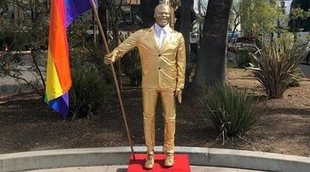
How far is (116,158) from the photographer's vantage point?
20.4 feet

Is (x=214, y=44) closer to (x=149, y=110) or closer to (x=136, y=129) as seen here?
(x=136, y=129)

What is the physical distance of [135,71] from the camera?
499 inches

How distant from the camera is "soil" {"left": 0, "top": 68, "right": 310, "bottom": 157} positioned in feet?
21.9

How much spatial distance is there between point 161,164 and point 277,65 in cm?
479

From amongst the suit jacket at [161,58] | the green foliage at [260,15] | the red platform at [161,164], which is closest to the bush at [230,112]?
the red platform at [161,164]

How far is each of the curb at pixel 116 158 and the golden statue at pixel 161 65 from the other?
2.48 feet

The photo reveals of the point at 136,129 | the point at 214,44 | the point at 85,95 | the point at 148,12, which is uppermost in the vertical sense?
the point at 148,12

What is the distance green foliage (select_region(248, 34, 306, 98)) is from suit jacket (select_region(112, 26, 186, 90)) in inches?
A: 180

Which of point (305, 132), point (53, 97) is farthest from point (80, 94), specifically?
point (305, 132)

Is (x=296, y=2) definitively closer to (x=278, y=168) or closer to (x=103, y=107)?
(x=103, y=107)

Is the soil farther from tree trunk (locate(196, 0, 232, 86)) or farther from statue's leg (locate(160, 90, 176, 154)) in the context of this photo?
statue's leg (locate(160, 90, 176, 154))

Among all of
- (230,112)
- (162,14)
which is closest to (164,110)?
(162,14)

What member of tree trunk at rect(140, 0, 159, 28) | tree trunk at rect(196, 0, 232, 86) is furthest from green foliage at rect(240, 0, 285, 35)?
tree trunk at rect(196, 0, 232, 86)

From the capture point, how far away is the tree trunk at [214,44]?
344 inches
